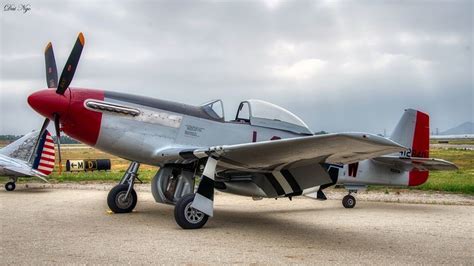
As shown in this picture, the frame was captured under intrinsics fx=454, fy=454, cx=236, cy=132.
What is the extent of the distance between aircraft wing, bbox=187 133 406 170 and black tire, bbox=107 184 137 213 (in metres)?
2.61

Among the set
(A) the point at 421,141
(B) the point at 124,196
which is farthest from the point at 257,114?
(A) the point at 421,141

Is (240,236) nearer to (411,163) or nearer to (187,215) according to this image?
(187,215)

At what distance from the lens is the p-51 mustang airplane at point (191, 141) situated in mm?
7590

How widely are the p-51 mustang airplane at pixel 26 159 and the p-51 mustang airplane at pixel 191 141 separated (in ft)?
28.6

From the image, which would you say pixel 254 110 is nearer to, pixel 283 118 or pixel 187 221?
pixel 283 118

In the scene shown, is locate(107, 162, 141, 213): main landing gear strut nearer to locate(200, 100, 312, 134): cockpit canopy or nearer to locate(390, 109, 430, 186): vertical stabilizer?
locate(200, 100, 312, 134): cockpit canopy

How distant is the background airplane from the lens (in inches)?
451

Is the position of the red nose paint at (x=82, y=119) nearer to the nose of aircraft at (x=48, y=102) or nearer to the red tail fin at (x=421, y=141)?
the nose of aircraft at (x=48, y=102)

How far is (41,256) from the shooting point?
16.9 feet

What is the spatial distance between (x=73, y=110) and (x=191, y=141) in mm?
2209

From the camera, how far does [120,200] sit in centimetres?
995

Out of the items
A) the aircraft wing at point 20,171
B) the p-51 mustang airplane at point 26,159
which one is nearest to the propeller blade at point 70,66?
the p-51 mustang airplane at point 26,159

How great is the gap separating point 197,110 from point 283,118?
1823 mm

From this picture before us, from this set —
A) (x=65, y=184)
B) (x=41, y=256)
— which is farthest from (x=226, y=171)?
(x=65, y=184)
